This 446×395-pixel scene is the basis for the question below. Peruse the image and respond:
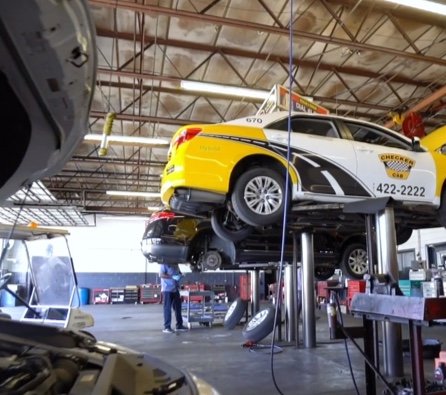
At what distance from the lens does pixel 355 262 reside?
7.07m

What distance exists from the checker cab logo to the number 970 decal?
0.11m

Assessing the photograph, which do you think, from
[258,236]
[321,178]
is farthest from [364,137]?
[258,236]

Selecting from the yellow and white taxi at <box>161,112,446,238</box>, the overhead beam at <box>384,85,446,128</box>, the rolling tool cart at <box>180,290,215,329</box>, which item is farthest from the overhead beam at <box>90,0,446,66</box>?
the rolling tool cart at <box>180,290,215,329</box>

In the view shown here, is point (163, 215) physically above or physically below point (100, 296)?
above

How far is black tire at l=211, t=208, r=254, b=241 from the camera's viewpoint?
4.96 metres

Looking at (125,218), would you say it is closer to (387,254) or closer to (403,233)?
Answer: (403,233)

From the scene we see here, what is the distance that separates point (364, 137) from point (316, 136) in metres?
0.73

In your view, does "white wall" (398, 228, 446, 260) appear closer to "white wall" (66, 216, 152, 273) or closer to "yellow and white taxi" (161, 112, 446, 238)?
"yellow and white taxi" (161, 112, 446, 238)

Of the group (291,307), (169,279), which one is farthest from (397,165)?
(169,279)

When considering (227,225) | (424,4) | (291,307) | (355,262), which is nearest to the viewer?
(227,225)

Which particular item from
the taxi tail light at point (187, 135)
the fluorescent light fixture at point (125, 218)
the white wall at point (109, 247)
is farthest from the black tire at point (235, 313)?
the white wall at point (109, 247)

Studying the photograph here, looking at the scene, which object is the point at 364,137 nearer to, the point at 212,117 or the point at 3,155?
the point at 3,155

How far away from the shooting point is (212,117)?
11375mm

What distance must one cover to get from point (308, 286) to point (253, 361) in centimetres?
145
